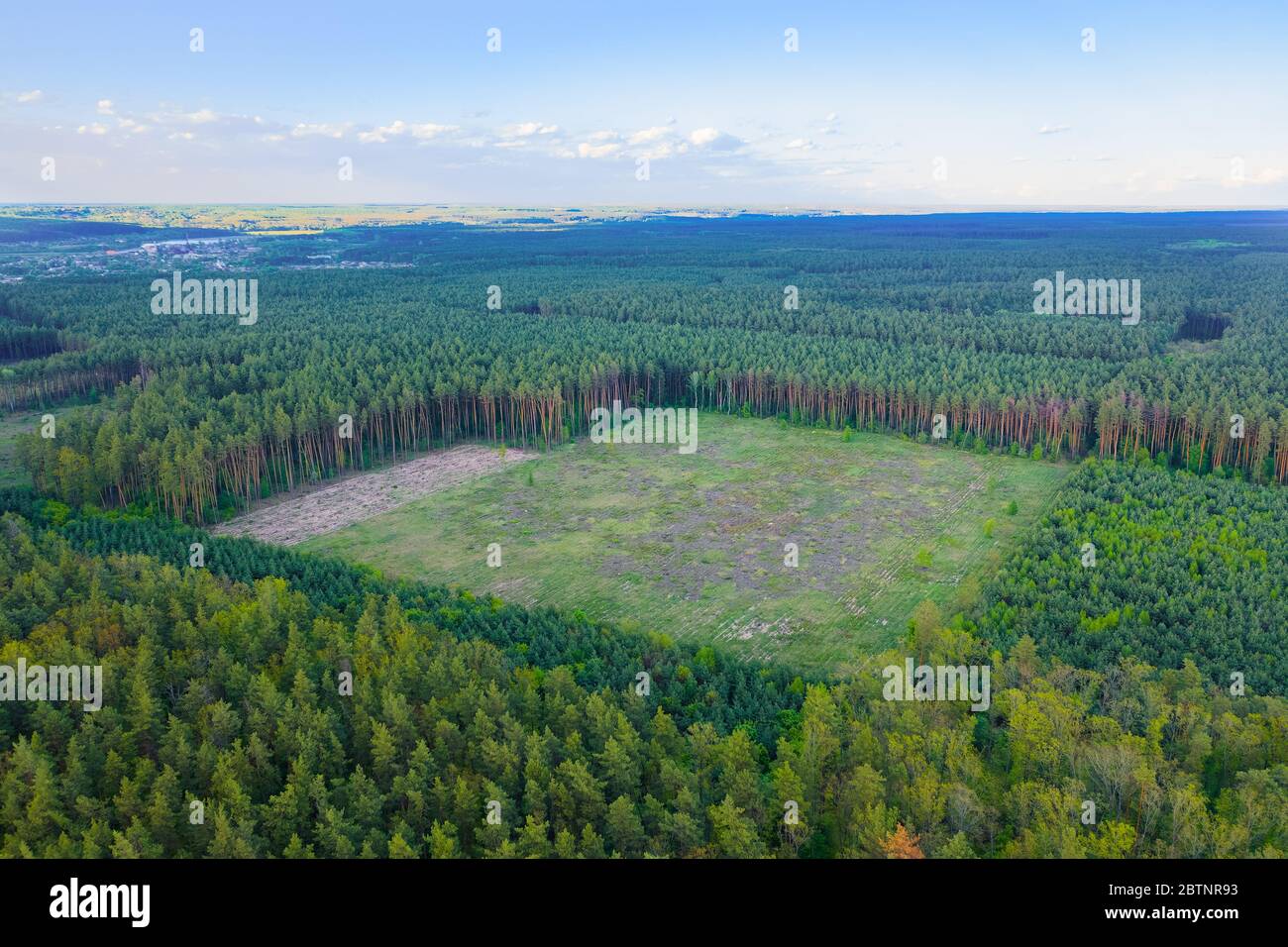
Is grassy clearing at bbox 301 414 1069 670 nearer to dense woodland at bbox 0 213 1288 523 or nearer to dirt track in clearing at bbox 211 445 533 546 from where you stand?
dirt track in clearing at bbox 211 445 533 546

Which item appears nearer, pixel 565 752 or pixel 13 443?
pixel 565 752

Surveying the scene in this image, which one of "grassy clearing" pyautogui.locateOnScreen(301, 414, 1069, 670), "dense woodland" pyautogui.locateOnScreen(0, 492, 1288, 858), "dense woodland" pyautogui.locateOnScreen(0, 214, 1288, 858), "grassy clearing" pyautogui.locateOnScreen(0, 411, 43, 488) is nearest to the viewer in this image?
"dense woodland" pyautogui.locateOnScreen(0, 492, 1288, 858)

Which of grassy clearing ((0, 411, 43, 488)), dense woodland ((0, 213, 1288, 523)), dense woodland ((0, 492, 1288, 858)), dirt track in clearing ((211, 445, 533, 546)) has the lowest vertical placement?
dense woodland ((0, 492, 1288, 858))

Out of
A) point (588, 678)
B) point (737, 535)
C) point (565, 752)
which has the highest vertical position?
point (737, 535)

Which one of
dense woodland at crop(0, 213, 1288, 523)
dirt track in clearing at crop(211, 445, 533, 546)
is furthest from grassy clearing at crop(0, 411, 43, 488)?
dirt track in clearing at crop(211, 445, 533, 546)

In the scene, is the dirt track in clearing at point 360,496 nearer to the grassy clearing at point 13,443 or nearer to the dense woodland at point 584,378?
the dense woodland at point 584,378

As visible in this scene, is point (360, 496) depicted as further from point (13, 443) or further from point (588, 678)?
point (588, 678)

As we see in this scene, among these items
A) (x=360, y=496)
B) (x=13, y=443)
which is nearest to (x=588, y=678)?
(x=360, y=496)
